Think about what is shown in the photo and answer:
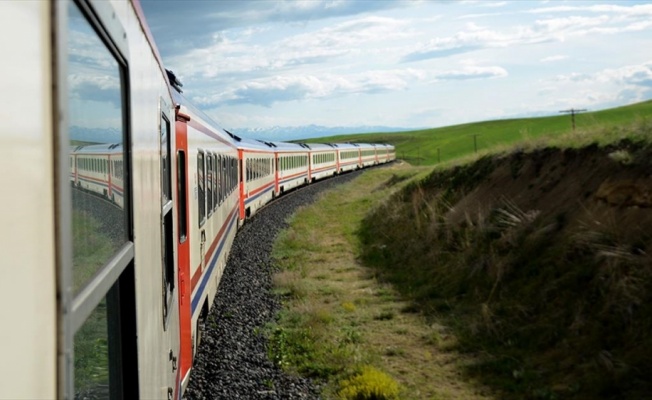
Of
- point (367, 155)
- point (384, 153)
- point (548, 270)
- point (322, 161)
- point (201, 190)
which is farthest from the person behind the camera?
point (384, 153)

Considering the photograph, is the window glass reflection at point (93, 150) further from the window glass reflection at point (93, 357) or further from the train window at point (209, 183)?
the train window at point (209, 183)

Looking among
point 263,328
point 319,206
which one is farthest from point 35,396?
point 319,206

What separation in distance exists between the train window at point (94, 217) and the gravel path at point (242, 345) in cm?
549

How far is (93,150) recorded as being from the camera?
1.85 metres

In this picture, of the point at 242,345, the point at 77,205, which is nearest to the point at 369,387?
the point at 242,345

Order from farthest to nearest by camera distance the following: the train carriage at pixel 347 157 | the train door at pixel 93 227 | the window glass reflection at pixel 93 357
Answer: the train carriage at pixel 347 157 → the window glass reflection at pixel 93 357 → the train door at pixel 93 227

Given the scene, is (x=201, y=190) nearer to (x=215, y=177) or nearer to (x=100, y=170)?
(x=215, y=177)

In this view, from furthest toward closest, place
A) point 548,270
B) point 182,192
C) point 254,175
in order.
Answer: point 254,175
point 548,270
point 182,192

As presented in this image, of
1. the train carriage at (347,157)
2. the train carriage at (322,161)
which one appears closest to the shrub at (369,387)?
the train carriage at (322,161)

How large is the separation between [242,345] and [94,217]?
7.86m

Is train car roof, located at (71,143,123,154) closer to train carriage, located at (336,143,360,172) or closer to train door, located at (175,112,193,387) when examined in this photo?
train door, located at (175,112,193,387)

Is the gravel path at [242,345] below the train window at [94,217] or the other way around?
below

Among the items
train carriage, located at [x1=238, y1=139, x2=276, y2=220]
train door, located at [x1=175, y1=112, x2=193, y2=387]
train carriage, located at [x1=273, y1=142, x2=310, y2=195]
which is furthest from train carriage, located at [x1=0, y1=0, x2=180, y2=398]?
train carriage, located at [x1=273, y1=142, x2=310, y2=195]

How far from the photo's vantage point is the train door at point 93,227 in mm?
1370
